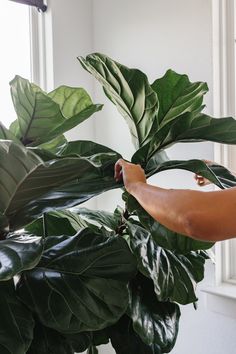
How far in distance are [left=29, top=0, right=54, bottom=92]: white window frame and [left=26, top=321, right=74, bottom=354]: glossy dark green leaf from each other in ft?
3.61

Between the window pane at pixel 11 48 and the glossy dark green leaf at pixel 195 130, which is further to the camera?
the window pane at pixel 11 48

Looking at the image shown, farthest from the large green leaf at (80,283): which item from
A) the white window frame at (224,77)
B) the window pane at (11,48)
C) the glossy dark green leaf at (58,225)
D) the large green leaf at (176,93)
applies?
the window pane at (11,48)

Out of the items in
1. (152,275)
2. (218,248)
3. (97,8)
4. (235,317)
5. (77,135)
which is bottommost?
(235,317)

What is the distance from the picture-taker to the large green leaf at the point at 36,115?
0.60 metres

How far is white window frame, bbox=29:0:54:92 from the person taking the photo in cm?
150

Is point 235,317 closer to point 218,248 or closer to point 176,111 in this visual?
point 218,248

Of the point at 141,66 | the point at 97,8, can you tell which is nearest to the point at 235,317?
the point at 141,66

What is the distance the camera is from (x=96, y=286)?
1.78 feet

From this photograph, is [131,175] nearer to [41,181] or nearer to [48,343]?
[41,181]

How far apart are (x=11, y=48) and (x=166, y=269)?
3.95ft

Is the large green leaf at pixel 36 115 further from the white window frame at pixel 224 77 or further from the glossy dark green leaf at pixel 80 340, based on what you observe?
the white window frame at pixel 224 77

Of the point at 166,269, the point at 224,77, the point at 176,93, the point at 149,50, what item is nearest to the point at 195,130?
the point at 176,93

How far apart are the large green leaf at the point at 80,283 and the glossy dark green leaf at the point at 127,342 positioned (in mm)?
141

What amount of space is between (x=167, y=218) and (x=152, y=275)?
0.18m
